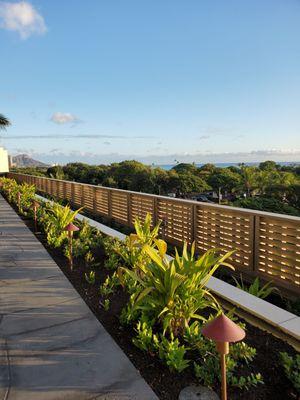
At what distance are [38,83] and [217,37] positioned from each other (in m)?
14.1

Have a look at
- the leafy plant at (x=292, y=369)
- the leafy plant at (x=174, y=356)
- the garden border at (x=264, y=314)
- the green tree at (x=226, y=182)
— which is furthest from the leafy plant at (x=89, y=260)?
the green tree at (x=226, y=182)

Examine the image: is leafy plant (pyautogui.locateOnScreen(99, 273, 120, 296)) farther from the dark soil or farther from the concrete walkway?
the concrete walkway

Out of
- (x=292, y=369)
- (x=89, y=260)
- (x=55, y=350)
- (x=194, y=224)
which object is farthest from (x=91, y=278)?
(x=292, y=369)

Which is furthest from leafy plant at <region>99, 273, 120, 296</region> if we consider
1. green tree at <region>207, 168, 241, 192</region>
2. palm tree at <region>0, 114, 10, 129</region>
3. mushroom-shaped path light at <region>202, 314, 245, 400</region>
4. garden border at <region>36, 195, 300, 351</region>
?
green tree at <region>207, 168, 241, 192</region>

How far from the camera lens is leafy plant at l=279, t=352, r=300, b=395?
220 centimetres

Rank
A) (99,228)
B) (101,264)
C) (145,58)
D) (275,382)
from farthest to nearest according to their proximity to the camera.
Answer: (145,58)
(99,228)
(101,264)
(275,382)

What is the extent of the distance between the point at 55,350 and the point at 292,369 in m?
1.79

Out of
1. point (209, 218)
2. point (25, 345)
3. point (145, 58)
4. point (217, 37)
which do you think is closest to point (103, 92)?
point (145, 58)

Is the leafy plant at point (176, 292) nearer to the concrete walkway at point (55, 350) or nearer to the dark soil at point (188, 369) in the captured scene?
the dark soil at point (188, 369)

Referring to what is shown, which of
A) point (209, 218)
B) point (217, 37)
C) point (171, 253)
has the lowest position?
point (171, 253)

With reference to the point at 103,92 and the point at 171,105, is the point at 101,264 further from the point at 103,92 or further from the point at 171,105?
the point at 171,105

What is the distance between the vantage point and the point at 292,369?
232cm

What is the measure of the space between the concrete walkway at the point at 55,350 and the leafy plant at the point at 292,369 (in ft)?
2.97

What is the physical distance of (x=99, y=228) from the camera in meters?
7.04
